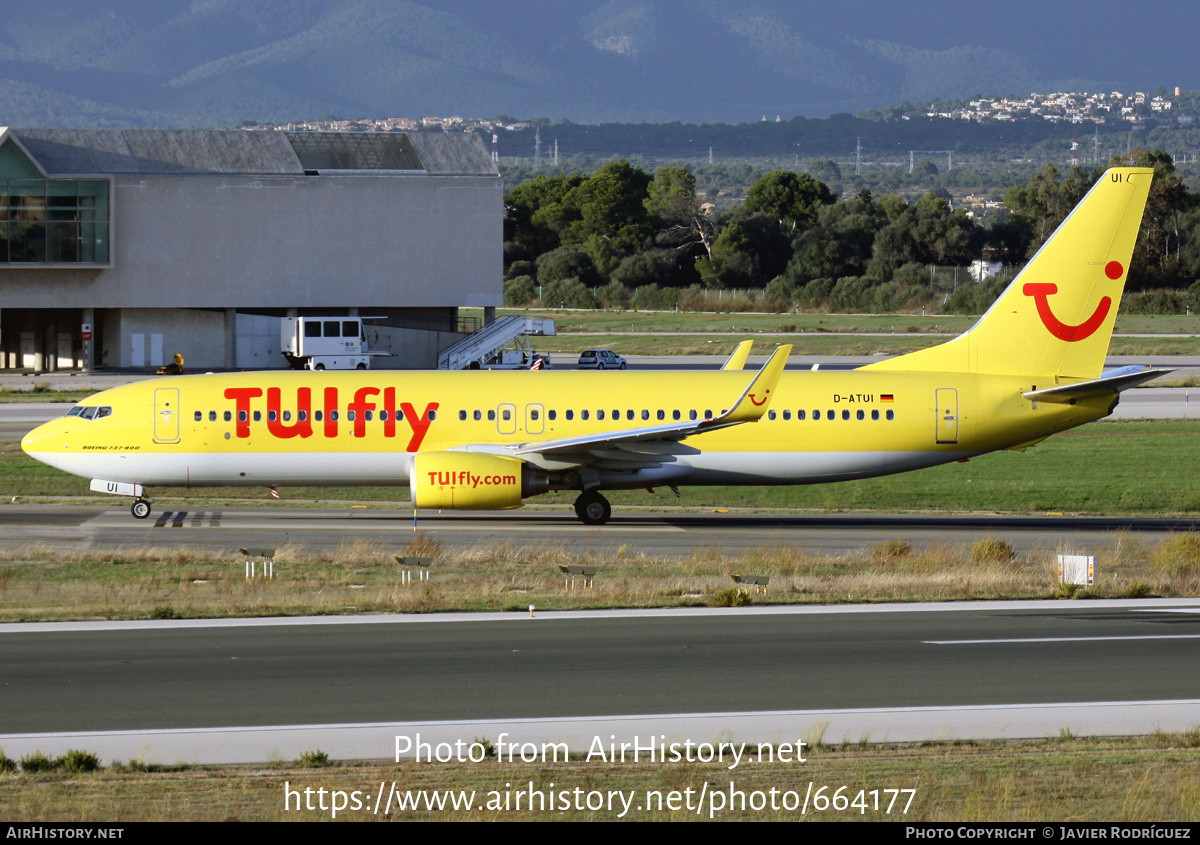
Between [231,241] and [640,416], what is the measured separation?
197 feet

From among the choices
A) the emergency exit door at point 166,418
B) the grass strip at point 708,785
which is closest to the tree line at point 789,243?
the emergency exit door at point 166,418

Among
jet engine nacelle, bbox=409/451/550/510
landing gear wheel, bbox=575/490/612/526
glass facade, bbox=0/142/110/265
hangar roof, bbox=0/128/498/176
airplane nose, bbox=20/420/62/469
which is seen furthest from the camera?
hangar roof, bbox=0/128/498/176

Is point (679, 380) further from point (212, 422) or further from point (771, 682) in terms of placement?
point (771, 682)

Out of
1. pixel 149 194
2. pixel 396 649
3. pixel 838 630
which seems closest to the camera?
pixel 396 649

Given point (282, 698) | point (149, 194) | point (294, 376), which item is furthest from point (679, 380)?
point (149, 194)

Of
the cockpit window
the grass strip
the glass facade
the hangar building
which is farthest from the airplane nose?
the glass facade

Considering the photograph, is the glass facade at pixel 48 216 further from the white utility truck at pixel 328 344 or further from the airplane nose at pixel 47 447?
the airplane nose at pixel 47 447

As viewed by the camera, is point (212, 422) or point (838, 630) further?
point (212, 422)

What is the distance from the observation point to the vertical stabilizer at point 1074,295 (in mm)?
35969

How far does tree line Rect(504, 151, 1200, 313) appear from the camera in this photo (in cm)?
14362

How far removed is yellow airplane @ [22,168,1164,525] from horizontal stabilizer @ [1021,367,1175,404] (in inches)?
2.8

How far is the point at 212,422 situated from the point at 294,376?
246cm

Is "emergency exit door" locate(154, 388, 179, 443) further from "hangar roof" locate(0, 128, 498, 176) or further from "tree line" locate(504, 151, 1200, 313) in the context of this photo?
"tree line" locate(504, 151, 1200, 313)

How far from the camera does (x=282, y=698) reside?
17.8 meters
